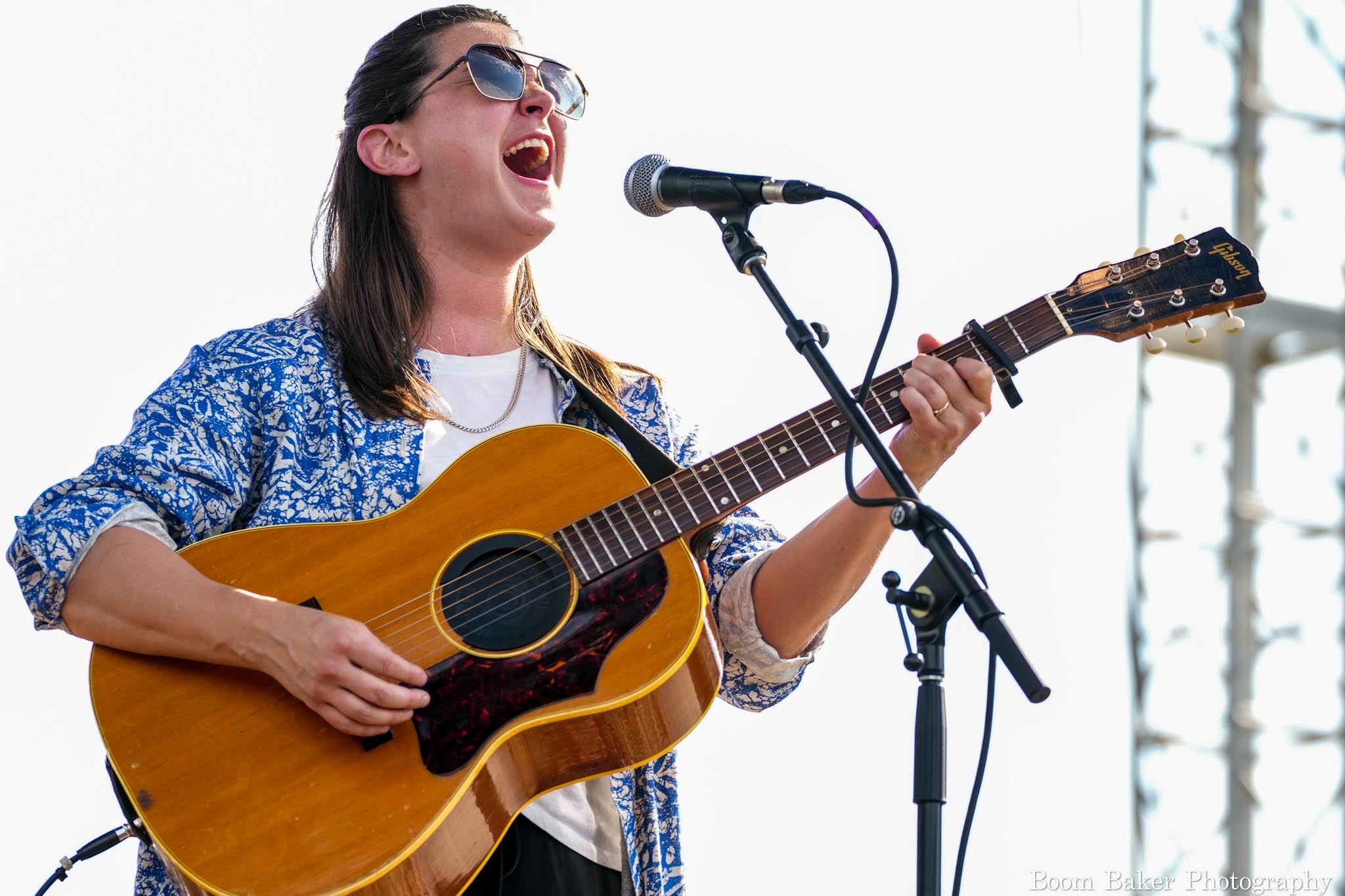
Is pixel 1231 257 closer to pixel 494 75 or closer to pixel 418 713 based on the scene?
pixel 494 75

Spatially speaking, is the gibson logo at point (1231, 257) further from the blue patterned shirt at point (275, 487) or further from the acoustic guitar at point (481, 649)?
the blue patterned shirt at point (275, 487)

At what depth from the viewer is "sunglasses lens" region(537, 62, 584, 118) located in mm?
2889

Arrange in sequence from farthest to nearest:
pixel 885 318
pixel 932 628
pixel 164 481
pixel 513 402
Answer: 1. pixel 513 402
2. pixel 164 481
3. pixel 885 318
4. pixel 932 628

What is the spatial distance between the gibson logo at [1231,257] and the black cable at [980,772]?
1.01m

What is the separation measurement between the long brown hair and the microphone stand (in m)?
0.95

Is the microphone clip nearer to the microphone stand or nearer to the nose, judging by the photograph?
the microphone stand

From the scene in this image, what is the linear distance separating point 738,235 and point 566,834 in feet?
3.35

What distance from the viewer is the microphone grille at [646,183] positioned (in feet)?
7.29

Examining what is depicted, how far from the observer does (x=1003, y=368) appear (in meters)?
2.39

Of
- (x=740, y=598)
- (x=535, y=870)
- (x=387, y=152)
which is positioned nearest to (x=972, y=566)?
(x=740, y=598)

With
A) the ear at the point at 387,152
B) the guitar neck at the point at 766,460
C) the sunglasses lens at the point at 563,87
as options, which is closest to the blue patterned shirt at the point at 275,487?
the guitar neck at the point at 766,460

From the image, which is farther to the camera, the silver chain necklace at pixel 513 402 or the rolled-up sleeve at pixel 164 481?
the silver chain necklace at pixel 513 402

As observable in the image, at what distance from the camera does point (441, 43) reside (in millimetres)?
2922

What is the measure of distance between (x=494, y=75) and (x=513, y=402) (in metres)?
0.69
